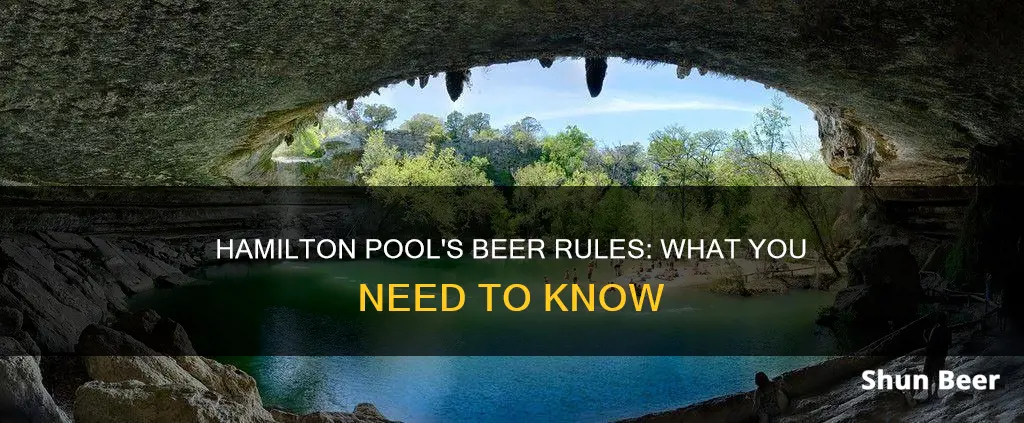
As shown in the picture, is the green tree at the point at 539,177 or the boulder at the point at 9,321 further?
the green tree at the point at 539,177

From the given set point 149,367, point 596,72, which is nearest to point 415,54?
point 596,72

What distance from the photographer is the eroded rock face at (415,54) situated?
695 cm

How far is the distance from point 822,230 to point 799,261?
7.26 ft

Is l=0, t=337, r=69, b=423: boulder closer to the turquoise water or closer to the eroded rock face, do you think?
the eroded rock face

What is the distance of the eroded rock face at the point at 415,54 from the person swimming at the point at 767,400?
4531 mm

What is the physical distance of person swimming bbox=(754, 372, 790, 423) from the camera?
9.59 m

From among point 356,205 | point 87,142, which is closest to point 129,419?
point 87,142

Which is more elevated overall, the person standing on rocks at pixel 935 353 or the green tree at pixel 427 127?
the green tree at pixel 427 127

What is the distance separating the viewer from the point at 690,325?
66.0 ft

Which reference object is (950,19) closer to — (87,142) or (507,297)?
(87,142)

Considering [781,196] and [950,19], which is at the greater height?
[950,19]

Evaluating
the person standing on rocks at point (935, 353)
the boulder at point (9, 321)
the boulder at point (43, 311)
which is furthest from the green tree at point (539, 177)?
the person standing on rocks at point (935, 353)

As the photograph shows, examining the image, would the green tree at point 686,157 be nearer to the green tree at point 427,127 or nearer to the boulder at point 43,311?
the green tree at point 427,127

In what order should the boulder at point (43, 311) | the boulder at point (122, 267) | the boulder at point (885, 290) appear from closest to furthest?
the boulder at point (43, 311)
the boulder at point (885, 290)
the boulder at point (122, 267)
